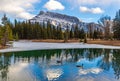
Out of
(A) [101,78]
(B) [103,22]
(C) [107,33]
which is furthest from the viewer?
(B) [103,22]

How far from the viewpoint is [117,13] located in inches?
5738

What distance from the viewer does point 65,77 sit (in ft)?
88.1

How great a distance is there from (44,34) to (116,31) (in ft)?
181

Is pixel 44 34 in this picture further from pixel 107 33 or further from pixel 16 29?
pixel 107 33

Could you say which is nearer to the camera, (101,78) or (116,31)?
(101,78)

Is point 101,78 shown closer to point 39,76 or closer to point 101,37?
point 39,76

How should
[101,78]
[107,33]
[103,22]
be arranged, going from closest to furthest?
[101,78] < [107,33] < [103,22]

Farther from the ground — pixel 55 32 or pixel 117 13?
pixel 117 13

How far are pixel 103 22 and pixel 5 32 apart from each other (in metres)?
87.7

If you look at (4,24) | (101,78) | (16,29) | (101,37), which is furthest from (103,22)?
(101,78)

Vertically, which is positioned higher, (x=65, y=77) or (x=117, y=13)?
(x=117, y=13)

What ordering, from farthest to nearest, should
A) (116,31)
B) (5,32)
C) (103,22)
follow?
(103,22), (116,31), (5,32)

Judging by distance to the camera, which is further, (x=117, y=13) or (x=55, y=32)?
(x=55, y=32)

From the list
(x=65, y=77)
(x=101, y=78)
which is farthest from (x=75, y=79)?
(x=101, y=78)
